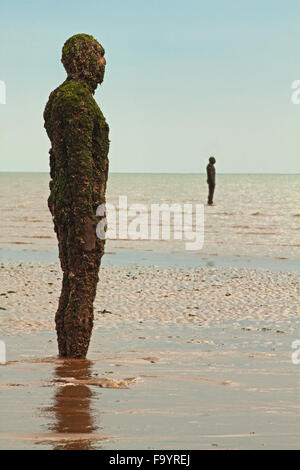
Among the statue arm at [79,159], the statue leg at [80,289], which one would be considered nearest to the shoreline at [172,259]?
the statue leg at [80,289]

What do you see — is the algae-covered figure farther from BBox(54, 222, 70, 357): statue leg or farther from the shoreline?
the shoreline

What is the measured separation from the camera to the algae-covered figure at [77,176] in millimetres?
7492

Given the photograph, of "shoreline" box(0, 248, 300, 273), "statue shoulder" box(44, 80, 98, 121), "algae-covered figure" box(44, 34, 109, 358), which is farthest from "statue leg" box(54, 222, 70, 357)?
"shoreline" box(0, 248, 300, 273)

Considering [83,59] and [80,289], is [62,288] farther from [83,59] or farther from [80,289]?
[83,59]

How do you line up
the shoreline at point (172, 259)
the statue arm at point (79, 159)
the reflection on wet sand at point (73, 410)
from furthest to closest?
the shoreline at point (172, 259) → the statue arm at point (79, 159) → the reflection on wet sand at point (73, 410)

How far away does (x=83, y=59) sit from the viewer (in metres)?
7.80

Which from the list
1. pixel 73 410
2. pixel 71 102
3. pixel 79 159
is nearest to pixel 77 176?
pixel 79 159

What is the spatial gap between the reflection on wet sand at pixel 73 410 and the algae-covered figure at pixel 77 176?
55 cm

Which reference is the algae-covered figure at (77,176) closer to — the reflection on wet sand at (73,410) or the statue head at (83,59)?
the statue head at (83,59)

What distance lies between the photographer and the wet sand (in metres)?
5.27

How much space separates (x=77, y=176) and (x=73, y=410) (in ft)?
8.39
